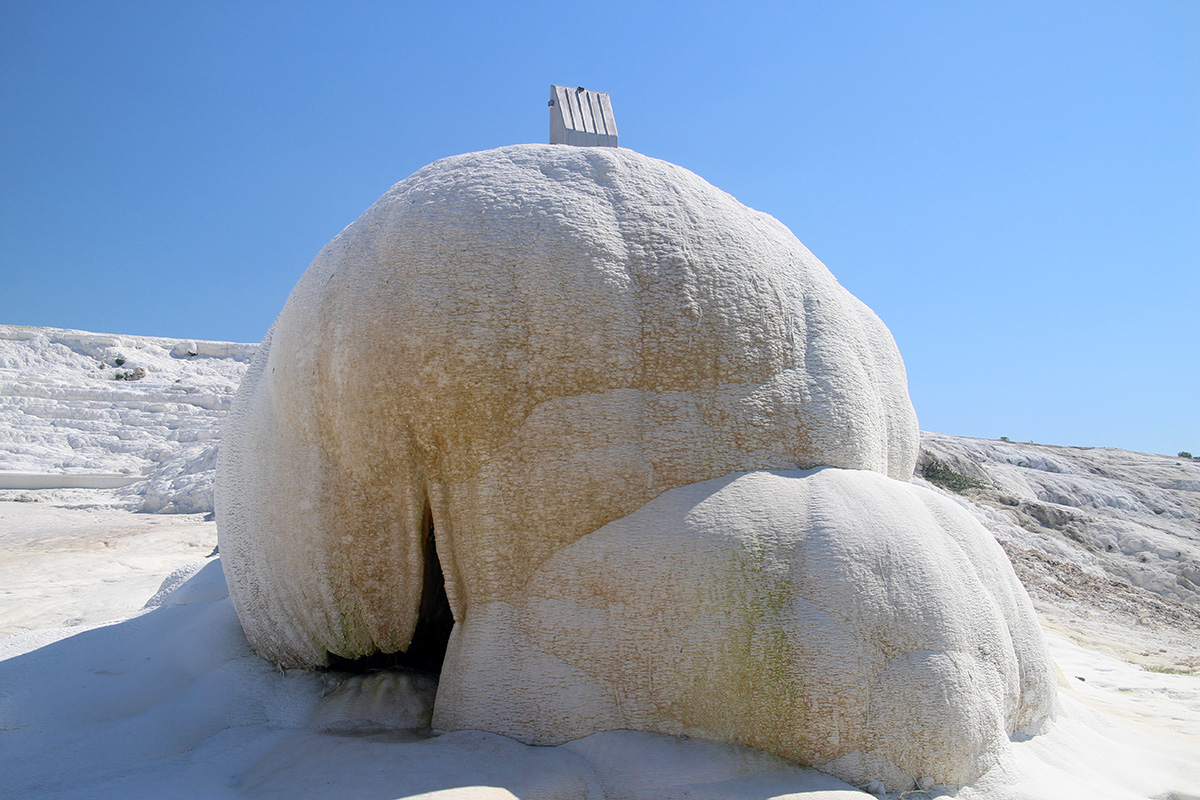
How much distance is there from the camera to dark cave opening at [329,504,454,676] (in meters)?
2.26

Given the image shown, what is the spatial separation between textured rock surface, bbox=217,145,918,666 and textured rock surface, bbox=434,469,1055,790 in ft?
0.40

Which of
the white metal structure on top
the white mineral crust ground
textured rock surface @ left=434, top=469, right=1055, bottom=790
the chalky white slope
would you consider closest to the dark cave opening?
the white mineral crust ground

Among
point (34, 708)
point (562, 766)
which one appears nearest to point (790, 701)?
point (562, 766)

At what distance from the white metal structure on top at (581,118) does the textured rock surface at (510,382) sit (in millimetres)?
1278

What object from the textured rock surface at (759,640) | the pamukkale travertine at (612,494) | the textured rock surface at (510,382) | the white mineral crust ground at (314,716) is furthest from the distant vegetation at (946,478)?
the textured rock surface at (759,640)

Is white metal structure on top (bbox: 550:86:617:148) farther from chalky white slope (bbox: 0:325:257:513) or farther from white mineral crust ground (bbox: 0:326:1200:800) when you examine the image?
chalky white slope (bbox: 0:325:257:513)

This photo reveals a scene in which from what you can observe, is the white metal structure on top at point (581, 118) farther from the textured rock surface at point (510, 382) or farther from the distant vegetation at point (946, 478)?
the distant vegetation at point (946, 478)

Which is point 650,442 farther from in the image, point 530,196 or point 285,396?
point 285,396

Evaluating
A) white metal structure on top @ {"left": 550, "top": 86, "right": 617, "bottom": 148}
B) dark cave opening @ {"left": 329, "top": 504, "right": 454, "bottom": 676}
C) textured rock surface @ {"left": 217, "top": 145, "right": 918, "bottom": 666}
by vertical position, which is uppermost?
white metal structure on top @ {"left": 550, "top": 86, "right": 617, "bottom": 148}

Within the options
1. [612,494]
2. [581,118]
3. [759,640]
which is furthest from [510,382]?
[581,118]

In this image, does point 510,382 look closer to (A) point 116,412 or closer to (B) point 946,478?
(B) point 946,478

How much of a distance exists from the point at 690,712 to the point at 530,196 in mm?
1488

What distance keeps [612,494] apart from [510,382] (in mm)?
418

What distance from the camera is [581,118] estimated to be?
3.45 metres
